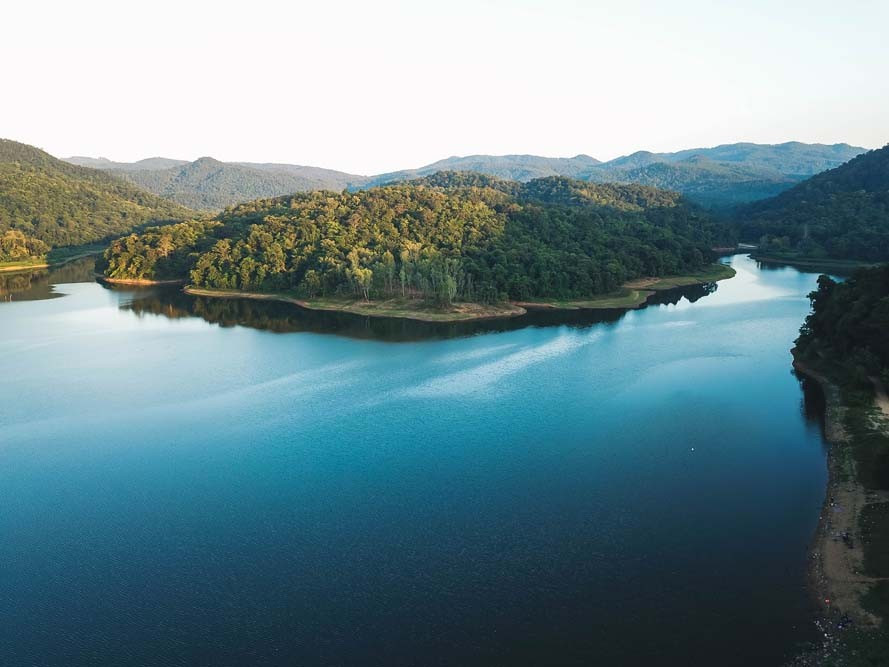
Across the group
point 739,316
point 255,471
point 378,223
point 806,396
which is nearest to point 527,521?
point 255,471

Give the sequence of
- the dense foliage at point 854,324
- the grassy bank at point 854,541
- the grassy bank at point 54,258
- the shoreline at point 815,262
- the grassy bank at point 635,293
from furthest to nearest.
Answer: the grassy bank at point 54,258 → the shoreline at point 815,262 → the grassy bank at point 635,293 → the dense foliage at point 854,324 → the grassy bank at point 854,541

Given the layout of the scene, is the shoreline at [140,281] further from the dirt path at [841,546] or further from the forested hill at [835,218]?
the forested hill at [835,218]

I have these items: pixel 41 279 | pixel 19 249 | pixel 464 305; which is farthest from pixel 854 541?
pixel 19 249

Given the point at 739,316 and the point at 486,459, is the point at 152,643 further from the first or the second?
the point at 739,316

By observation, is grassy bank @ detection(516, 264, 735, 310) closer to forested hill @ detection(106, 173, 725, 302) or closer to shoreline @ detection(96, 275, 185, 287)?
forested hill @ detection(106, 173, 725, 302)

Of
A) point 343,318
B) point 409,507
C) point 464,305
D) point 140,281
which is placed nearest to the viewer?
point 409,507

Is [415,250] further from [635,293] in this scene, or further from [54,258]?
[54,258]

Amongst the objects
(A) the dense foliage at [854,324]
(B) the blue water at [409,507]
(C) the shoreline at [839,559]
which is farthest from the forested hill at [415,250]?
(C) the shoreline at [839,559]
